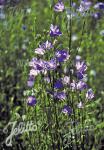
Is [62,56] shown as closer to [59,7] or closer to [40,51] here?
[40,51]

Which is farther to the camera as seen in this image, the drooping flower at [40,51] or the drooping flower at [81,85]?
the drooping flower at [81,85]

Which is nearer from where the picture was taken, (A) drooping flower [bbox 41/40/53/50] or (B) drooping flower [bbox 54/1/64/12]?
(A) drooping flower [bbox 41/40/53/50]

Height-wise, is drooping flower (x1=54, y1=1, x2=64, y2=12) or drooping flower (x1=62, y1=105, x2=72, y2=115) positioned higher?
drooping flower (x1=54, y1=1, x2=64, y2=12)

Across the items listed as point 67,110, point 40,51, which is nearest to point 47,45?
point 40,51

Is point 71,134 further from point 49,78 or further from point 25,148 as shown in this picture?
point 25,148

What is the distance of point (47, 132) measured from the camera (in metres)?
2.77

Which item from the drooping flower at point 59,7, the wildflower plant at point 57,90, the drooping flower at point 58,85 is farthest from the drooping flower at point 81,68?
the drooping flower at point 59,7

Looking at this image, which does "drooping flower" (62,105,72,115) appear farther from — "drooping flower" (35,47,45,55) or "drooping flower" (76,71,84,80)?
"drooping flower" (35,47,45,55)

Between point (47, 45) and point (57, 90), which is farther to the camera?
point (57, 90)

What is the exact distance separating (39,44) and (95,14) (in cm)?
208

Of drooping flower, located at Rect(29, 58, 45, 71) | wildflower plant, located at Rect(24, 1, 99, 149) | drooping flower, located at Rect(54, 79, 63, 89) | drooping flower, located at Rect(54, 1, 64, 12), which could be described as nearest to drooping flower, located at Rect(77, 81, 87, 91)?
wildflower plant, located at Rect(24, 1, 99, 149)

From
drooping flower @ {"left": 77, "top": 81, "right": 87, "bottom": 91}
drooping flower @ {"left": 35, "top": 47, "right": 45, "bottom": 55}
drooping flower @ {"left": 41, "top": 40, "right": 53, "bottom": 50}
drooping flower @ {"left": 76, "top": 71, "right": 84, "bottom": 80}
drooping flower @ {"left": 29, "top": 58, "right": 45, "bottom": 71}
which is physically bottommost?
drooping flower @ {"left": 77, "top": 81, "right": 87, "bottom": 91}

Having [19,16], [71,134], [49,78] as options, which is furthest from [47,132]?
[19,16]

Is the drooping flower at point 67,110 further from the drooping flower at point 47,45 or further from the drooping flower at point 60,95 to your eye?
the drooping flower at point 47,45
